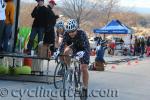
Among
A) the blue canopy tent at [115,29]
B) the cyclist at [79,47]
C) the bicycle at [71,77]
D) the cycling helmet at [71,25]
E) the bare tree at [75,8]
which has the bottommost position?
the bicycle at [71,77]

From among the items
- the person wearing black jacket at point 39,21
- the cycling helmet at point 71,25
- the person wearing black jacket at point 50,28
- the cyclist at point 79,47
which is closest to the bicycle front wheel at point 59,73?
the cyclist at point 79,47

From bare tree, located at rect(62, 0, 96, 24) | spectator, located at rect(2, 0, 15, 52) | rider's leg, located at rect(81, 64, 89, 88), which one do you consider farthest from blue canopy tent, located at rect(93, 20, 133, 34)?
rider's leg, located at rect(81, 64, 89, 88)

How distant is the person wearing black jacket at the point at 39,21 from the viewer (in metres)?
15.0

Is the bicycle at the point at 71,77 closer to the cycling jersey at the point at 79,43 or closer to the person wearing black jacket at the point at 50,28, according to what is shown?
the cycling jersey at the point at 79,43

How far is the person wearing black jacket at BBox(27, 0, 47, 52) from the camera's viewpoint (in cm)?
1504

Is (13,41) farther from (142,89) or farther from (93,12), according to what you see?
(93,12)

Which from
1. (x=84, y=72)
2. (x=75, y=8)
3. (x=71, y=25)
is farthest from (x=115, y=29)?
(x=71, y=25)

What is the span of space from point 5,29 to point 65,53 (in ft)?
16.9

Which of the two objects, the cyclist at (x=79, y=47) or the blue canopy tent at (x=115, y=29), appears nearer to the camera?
the cyclist at (x=79, y=47)

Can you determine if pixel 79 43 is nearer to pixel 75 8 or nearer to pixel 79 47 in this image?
pixel 79 47

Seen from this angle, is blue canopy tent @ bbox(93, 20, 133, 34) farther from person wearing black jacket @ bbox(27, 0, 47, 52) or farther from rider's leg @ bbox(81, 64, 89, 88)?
rider's leg @ bbox(81, 64, 89, 88)

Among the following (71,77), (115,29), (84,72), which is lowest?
(71,77)

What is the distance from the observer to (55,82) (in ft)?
40.9

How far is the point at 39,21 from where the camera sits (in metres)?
15.2
